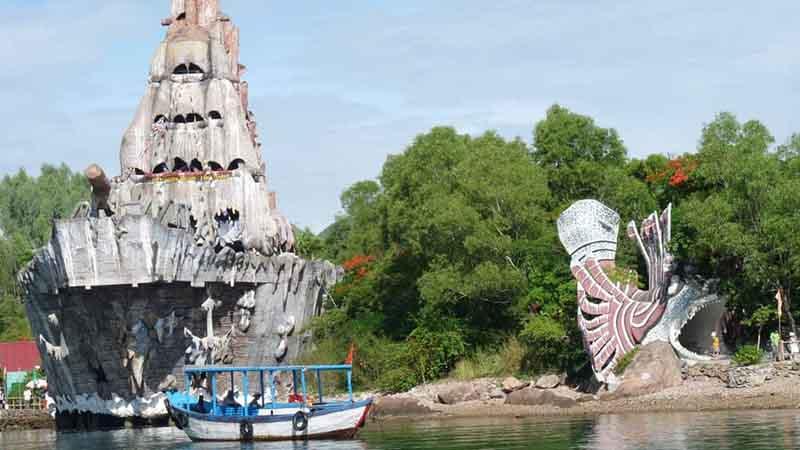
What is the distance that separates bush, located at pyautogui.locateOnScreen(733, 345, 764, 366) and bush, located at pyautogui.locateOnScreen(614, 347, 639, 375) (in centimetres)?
327

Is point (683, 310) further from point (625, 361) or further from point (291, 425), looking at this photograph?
point (291, 425)

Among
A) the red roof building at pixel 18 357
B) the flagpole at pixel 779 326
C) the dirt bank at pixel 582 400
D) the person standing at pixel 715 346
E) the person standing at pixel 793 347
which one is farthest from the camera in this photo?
the red roof building at pixel 18 357

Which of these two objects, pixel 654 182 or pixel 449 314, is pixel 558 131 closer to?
pixel 654 182

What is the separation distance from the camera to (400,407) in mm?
49094

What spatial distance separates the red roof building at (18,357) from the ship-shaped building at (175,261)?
17.2 metres

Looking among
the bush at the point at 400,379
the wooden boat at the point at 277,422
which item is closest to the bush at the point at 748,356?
the wooden boat at the point at 277,422

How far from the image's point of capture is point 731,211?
45.4 m

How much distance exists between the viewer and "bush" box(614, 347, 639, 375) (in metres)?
43.6

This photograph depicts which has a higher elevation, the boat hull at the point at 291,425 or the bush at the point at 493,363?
the bush at the point at 493,363

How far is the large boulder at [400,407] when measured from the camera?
48.7 m

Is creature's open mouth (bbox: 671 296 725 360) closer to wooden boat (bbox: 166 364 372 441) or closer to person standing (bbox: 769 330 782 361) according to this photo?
person standing (bbox: 769 330 782 361)

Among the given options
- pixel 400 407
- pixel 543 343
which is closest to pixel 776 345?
pixel 543 343

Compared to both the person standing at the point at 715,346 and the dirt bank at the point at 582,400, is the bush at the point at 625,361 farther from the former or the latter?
the person standing at the point at 715,346

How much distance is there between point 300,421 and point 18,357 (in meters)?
38.7
